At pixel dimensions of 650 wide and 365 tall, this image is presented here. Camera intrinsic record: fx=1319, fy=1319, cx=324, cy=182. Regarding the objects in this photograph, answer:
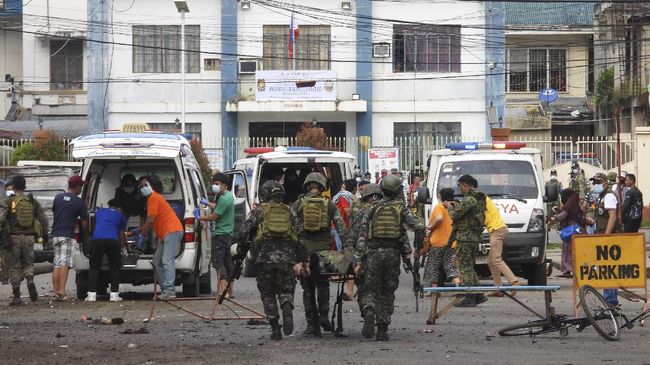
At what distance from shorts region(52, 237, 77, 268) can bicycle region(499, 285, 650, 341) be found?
7.12 m

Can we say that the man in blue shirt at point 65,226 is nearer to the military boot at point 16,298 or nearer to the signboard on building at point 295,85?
the military boot at point 16,298

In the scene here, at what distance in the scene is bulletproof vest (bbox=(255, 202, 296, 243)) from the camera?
13.7m

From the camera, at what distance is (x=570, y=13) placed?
58906 mm

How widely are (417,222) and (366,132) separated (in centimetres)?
3067

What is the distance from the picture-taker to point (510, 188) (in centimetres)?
2073

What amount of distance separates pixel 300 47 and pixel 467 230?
27.9m

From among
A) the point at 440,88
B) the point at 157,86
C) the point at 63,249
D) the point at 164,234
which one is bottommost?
the point at 63,249

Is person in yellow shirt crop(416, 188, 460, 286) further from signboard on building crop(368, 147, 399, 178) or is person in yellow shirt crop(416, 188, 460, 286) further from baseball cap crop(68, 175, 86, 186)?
signboard on building crop(368, 147, 399, 178)

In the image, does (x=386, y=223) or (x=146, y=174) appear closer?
(x=386, y=223)

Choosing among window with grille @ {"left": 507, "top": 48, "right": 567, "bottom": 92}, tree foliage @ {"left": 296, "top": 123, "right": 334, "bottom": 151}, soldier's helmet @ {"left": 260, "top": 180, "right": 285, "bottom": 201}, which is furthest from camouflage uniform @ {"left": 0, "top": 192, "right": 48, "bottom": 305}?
window with grille @ {"left": 507, "top": 48, "right": 567, "bottom": 92}

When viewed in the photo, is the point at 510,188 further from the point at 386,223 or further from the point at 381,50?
the point at 381,50

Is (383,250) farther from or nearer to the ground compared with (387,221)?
nearer to the ground

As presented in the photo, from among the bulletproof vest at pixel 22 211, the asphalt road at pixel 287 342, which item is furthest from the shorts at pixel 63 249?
the asphalt road at pixel 287 342

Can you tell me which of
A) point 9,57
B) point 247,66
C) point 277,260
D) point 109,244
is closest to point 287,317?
point 277,260
